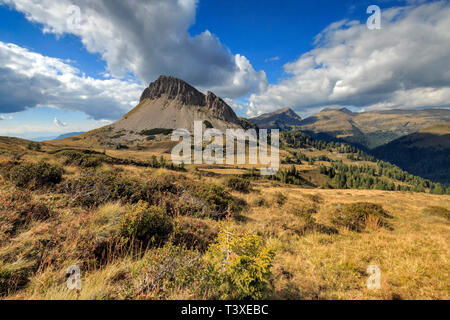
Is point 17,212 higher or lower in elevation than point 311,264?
higher

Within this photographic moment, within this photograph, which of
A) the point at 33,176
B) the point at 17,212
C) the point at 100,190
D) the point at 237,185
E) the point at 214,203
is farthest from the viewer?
the point at 237,185

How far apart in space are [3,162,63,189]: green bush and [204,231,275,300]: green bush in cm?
974

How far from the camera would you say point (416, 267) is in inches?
224

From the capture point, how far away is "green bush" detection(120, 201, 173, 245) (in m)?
5.74

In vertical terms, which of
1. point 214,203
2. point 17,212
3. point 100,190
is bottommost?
point 214,203

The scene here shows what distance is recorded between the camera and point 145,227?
6051 millimetres

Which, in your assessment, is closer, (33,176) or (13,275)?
(13,275)

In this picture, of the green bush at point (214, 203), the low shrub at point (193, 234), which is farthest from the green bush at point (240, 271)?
the green bush at point (214, 203)

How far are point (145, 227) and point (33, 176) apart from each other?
7.31 meters

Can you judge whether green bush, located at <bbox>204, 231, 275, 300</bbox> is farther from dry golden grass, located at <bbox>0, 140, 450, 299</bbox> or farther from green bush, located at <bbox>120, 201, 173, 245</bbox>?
green bush, located at <bbox>120, 201, 173, 245</bbox>

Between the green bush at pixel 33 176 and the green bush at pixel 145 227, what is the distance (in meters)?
6.24

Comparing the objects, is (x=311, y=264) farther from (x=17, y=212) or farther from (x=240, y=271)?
(x=17, y=212)

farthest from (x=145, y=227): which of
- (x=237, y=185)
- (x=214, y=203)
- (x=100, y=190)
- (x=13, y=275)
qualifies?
(x=237, y=185)
